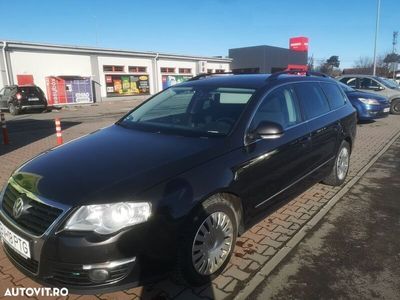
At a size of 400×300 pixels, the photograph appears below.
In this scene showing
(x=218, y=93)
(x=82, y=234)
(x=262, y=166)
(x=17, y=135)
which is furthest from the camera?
(x=17, y=135)


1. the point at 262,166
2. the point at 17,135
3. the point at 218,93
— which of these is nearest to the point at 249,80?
the point at 218,93

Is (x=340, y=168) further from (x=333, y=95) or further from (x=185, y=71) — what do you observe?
(x=185, y=71)

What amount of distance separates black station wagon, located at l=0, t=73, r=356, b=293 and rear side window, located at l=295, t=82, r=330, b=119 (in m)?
0.03

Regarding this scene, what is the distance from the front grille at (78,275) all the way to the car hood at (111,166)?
1.50ft

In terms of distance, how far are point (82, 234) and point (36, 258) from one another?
1.39 ft

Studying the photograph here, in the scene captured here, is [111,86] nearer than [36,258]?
No

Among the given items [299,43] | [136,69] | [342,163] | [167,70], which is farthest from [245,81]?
[299,43]

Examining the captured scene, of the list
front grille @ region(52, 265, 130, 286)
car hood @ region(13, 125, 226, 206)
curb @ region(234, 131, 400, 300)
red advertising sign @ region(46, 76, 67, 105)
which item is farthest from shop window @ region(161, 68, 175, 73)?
front grille @ region(52, 265, 130, 286)

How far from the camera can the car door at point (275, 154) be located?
3352 millimetres

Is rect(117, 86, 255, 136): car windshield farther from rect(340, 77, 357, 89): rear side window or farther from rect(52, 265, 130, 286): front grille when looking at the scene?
rect(340, 77, 357, 89): rear side window

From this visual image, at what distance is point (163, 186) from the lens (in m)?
2.63

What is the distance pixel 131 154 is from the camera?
3.10 meters

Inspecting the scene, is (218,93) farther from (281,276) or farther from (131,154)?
(281,276)

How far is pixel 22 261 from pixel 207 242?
1.42 meters
